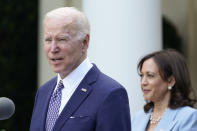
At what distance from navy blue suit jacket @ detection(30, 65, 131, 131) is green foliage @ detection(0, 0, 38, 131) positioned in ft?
23.6

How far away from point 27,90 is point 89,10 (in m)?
4.32

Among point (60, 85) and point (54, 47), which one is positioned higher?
point (54, 47)

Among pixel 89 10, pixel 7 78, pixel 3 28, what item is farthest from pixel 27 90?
pixel 89 10

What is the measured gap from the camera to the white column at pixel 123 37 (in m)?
5.96

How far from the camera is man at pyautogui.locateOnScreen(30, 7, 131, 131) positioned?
294 centimetres

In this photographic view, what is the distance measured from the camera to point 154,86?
4965 millimetres

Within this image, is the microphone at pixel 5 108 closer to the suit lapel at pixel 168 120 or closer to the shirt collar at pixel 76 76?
the shirt collar at pixel 76 76

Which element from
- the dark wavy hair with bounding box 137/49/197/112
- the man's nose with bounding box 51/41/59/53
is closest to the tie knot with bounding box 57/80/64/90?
the man's nose with bounding box 51/41/59/53

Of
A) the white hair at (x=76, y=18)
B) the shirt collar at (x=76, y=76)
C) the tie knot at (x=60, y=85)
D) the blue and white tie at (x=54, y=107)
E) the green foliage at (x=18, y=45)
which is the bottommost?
the green foliage at (x=18, y=45)

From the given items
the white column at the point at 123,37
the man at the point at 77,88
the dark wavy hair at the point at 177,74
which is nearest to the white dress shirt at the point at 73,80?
the man at the point at 77,88

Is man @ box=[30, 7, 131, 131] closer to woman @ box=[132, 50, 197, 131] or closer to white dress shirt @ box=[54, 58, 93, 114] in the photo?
white dress shirt @ box=[54, 58, 93, 114]

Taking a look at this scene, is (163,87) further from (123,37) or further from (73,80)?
(73,80)


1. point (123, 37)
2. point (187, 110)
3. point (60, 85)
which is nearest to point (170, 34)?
point (123, 37)

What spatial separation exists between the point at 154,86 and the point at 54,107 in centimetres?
196
